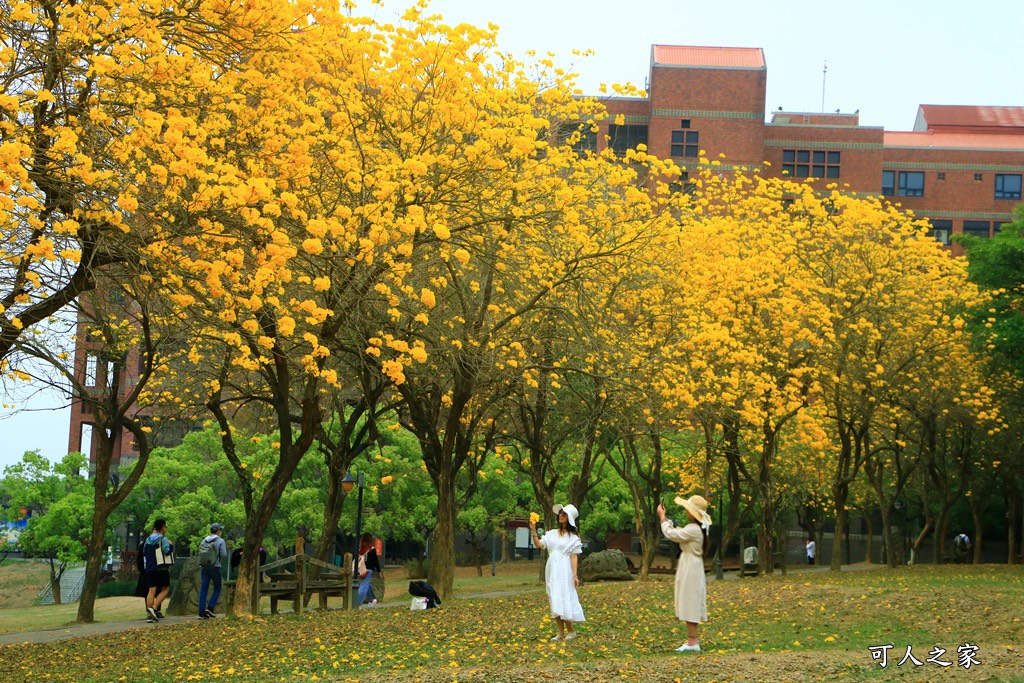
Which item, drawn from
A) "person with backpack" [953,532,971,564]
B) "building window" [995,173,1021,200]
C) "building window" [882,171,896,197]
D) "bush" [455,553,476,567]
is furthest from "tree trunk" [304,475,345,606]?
"building window" [995,173,1021,200]

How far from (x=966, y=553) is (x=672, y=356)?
3170 centimetres

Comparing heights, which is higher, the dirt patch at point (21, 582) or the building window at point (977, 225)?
the building window at point (977, 225)

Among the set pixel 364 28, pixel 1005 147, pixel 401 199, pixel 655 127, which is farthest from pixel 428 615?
pixel 1005 147

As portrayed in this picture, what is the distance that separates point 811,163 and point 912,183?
6390 mm

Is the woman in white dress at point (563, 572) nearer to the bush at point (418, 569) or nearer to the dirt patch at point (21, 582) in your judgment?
the bush at point (418, 569)

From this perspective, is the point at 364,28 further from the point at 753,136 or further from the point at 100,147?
the point at 753,136

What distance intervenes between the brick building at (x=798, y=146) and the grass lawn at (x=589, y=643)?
179 feet

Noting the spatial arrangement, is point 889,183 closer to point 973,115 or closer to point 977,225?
point 977,225

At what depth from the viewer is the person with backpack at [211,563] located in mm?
18938

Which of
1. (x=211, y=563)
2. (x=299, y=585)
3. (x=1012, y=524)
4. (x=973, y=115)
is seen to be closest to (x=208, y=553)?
(x=211, y=563)

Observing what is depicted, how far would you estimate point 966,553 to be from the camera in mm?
51719

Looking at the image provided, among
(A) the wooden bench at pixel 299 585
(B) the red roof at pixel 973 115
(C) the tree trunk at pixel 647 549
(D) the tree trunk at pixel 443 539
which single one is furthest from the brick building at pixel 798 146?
(A) the wooden bench at pixel 299 585

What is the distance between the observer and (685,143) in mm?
72375

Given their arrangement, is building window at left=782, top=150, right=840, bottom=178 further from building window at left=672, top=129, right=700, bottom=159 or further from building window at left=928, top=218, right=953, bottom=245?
building window at left=928, top=218, right=953, bottom=245
